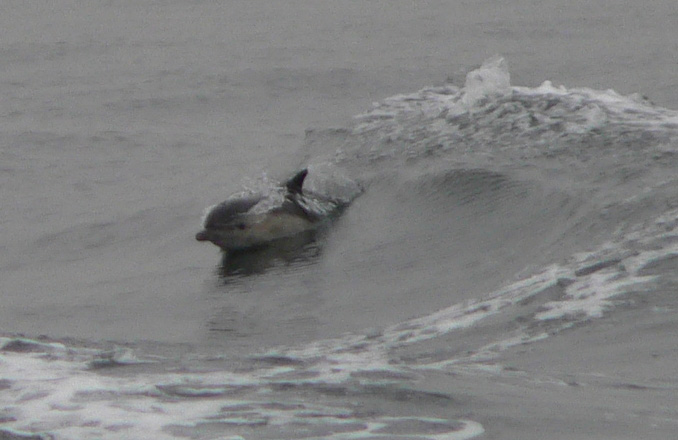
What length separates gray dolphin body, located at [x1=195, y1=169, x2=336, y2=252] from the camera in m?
12.0

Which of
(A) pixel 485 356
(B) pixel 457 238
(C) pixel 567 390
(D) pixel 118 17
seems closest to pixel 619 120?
(B) pixel 457 238

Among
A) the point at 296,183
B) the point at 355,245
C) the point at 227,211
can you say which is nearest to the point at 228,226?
the point at 227,211

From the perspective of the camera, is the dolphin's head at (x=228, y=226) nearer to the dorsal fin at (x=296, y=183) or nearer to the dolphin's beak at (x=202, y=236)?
the dolphin's beak at (x=202, y=236)

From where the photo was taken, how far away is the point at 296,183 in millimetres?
12688

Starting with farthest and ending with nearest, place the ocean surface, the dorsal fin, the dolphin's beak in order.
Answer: the dorsal fin → the dolphin's beak → the ocean surface

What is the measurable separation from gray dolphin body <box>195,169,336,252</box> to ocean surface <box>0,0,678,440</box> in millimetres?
231

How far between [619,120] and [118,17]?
17.0 metres

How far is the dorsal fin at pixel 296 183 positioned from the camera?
12586 mm

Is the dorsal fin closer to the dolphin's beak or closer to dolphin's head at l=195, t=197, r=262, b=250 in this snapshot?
dolphin's head at l=195, t=197, r=262, b=250

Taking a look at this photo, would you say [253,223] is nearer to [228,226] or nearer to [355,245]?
[228,226]

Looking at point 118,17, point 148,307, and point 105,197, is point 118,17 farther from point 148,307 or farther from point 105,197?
point 148,307

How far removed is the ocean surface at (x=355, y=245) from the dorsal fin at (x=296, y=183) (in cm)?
46

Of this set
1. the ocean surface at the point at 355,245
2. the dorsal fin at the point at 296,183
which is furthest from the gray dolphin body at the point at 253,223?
the ocean surface at the point at 355,245

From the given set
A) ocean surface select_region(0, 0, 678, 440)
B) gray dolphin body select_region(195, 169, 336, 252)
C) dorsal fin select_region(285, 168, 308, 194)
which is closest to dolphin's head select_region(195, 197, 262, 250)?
gray dolphin body select_region(195, 169, 336, 252)
